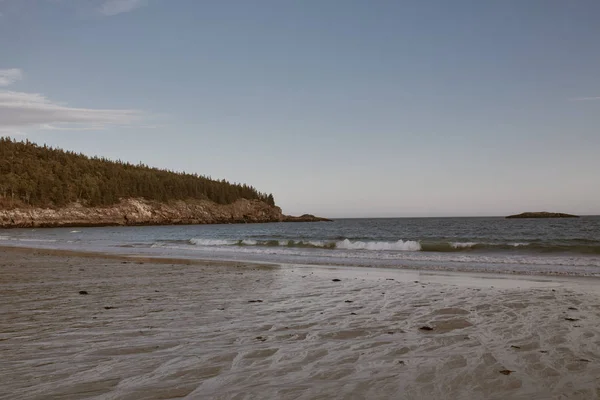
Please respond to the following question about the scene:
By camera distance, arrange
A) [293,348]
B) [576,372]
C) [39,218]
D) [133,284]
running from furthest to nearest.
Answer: [39,218] → [133,284] → [293,348] → [576,372]

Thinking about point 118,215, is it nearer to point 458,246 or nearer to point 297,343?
point 458,246

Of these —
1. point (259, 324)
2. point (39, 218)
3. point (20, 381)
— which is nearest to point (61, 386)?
point (20, 381)

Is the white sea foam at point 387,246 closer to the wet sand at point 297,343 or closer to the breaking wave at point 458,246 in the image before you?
the breaking wave at point 458,246

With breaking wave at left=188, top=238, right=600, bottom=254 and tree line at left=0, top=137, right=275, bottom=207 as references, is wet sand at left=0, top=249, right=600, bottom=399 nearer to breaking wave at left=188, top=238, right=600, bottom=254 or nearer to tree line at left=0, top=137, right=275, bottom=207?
breaking wave at left=188, top=238, right=600, bottom=254

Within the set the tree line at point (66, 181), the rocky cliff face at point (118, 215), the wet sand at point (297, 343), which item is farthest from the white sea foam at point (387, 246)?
the tree line at point (66, 181)

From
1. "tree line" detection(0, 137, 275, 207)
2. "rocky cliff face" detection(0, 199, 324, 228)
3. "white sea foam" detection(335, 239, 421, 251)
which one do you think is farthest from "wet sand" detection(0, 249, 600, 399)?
"tree line" detection(0, 137, 275, 207)

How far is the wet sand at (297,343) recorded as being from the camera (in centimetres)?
414

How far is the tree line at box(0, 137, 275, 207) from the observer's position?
13338cm

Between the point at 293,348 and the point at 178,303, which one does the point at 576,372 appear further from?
the point at 178,303

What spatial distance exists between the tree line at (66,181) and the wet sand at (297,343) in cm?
13976

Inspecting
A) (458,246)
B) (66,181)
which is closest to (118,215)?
(66,181)

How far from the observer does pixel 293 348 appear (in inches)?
222

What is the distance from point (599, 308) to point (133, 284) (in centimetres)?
1152

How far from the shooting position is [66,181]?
151 metres
